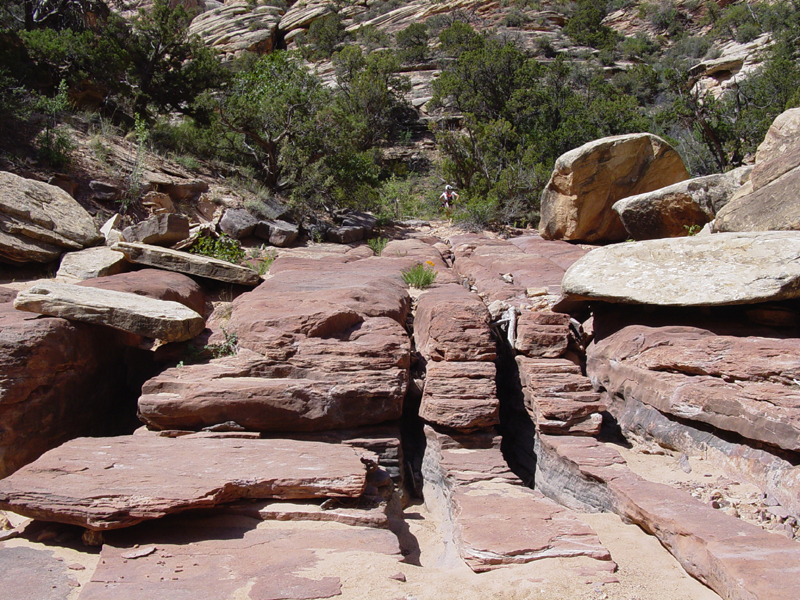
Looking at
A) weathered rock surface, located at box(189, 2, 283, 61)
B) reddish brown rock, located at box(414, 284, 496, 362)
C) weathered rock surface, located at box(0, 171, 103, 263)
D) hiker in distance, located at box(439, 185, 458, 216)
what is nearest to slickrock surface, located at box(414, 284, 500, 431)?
reddish brown rock, located at box(414, 284, 496, 362)

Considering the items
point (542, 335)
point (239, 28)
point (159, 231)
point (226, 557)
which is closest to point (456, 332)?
point (542, 335)

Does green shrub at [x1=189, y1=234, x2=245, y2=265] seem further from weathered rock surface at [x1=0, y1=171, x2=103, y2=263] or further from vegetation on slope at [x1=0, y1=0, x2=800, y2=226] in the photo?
vegetation on slope at [x1=0, y1=0, x2=800, y2=226]

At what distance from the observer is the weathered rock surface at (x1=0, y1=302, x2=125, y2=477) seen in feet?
14.3

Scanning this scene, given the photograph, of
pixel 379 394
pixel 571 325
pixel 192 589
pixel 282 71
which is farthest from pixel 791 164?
pixel 282 71

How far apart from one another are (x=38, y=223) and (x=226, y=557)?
6510mm

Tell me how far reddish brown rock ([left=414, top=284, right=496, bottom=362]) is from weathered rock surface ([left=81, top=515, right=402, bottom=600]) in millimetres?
2293

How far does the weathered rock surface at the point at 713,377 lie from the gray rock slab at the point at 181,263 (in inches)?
186

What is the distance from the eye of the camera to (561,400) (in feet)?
16.5

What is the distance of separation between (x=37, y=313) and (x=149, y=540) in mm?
2792

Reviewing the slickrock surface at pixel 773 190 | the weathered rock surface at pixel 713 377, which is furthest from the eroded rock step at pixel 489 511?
the slickrock surface at pixel 773 190

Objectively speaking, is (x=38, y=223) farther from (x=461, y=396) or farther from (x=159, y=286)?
(x=461, y=396)

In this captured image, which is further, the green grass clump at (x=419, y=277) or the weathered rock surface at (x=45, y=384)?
the green grass clump at (x=419, y=277)

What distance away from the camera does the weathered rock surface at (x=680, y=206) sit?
8359 mm

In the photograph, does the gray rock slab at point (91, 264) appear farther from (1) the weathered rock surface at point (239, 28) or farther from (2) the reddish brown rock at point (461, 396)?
(1) the weathered rock surface at point (239, 28)
